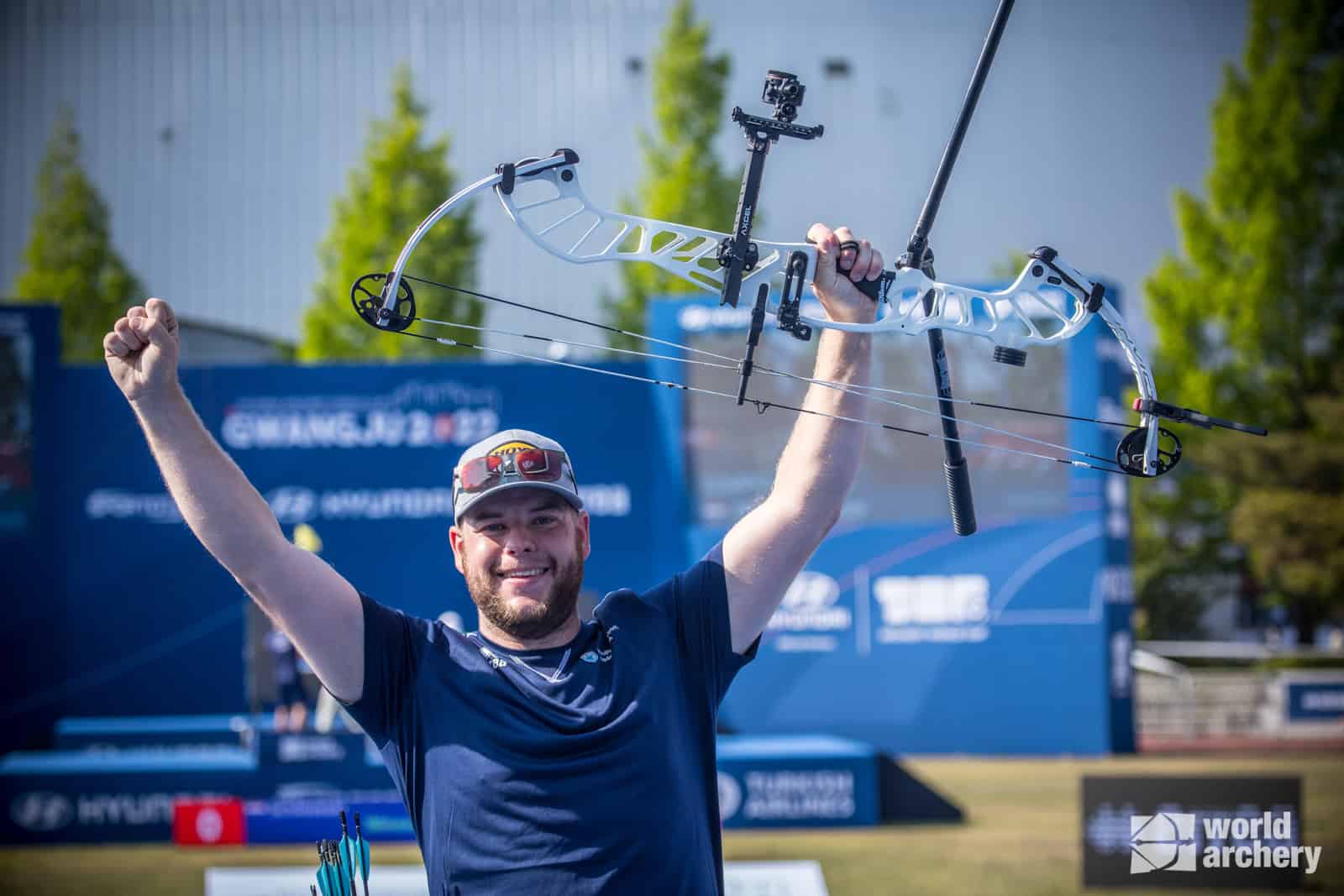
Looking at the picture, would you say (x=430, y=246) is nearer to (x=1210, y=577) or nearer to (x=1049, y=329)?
(x=1049, y=329)

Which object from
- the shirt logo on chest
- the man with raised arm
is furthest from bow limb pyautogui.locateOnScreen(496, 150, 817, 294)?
the shirt logo on chest

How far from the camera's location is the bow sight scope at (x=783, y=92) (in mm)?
2973

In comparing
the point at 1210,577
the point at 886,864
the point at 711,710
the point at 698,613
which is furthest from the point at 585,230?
the point at 1210,577

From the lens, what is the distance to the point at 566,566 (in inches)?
115

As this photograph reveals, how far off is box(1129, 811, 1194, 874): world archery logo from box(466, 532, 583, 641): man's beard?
12.8 ft

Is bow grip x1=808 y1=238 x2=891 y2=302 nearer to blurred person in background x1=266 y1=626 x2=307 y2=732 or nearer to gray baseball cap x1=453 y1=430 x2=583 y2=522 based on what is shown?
gray baseball cap x1=453 y1=430 x2=583 y2=522

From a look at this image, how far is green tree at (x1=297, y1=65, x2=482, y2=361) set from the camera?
26.2m

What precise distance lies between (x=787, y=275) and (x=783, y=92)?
0.37 metres

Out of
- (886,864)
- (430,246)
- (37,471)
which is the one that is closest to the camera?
(886,864)

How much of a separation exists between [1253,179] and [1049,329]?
1404 centimetres

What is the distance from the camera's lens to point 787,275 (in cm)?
300

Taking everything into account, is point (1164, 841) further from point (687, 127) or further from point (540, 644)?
point (687, 127)

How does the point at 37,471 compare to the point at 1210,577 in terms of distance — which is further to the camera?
the point at 1210,577

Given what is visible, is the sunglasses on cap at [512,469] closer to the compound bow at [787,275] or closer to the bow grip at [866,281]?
the compound bow at [787,275]
